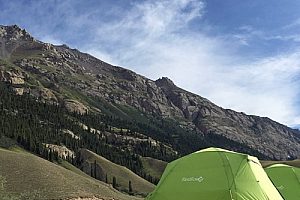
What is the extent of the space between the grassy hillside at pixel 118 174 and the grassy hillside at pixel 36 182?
51537 millimetres

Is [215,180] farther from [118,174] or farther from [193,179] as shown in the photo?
[118,174]

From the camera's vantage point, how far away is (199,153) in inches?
843

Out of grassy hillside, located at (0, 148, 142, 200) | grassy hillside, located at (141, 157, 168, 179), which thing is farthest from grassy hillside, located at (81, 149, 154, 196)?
grassy hillside, located at (0, 148, 142, 200)

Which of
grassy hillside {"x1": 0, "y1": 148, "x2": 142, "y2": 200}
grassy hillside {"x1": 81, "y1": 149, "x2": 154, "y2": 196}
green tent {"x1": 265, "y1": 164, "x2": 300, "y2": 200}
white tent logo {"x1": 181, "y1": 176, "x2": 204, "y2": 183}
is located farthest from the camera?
grassy hillside {"x1": 81, "y1": 149, "x2": 154, "y2": 196}

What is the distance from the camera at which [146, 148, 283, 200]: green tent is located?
742 inches

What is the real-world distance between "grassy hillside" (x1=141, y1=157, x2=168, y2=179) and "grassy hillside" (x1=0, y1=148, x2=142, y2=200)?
11324cm

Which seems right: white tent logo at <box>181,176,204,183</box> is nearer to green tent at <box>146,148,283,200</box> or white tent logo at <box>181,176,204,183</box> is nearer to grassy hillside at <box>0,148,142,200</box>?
green tent at <box>146,148,283,200</box>

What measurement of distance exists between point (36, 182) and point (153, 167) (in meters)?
137

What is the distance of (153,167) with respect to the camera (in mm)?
184000

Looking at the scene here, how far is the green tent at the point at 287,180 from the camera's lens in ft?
84.8

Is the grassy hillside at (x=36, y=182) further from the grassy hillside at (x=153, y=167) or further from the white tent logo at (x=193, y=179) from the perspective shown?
the grassy hillside at (x=153, y=167)

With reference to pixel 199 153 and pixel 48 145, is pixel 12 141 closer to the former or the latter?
pixel 48 145

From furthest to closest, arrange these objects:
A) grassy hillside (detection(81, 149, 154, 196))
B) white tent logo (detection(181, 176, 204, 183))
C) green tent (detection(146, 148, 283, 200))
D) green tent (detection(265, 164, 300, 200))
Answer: grassy hillside (detection(81, 149, 154, 196)), green tent (detection(265, 164, 300, 200)), white tent logo (detection(181, 176, 204, 183)), green tent (detection(146, 148, 283, 200))

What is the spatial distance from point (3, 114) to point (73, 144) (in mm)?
31126
